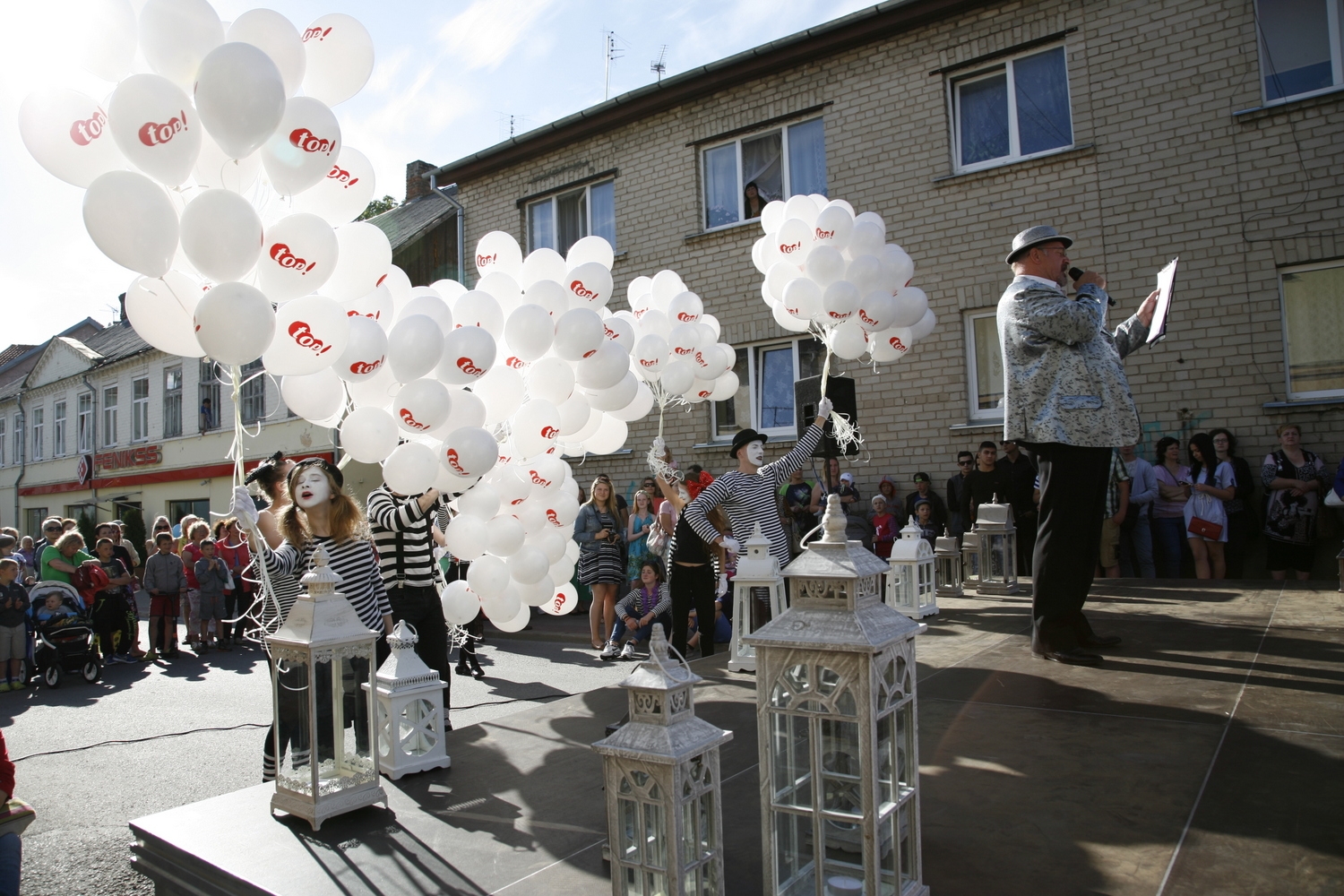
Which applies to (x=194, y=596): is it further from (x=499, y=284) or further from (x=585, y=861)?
(x=585, y=861)

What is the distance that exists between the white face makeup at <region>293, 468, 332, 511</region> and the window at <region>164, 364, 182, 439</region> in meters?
22.4

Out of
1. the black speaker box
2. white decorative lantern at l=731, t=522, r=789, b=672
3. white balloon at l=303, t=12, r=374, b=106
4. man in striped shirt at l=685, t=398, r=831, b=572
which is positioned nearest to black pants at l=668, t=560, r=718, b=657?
man in striped shirt at l=685, t=398, r=831, b=572

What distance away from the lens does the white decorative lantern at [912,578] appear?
5.46 metres

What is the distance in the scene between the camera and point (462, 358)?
4.05 m

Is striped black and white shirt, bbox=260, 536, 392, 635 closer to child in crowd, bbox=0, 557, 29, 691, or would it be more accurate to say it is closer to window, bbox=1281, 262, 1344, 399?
child in crowd, bbox=0, 557, 29, 691

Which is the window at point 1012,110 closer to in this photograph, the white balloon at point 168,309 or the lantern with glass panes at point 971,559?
the lantern with glass panes at point 971,559

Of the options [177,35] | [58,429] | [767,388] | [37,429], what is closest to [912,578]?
[177,35]

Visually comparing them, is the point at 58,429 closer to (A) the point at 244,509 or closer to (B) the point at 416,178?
(B) the point at 416,178

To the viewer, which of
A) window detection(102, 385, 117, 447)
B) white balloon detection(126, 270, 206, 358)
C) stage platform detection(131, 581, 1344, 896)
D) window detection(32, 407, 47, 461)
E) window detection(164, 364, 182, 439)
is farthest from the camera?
window detection(32, 407, 47, 461)

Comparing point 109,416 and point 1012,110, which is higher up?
point 1012,110

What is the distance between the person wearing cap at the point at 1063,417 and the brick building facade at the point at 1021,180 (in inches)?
239

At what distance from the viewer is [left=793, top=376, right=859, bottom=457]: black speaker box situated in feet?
21.0

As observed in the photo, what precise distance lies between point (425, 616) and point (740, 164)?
960cm

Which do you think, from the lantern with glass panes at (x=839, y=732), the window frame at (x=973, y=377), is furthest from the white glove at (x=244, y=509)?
the window frame at (x=973, y=377)
